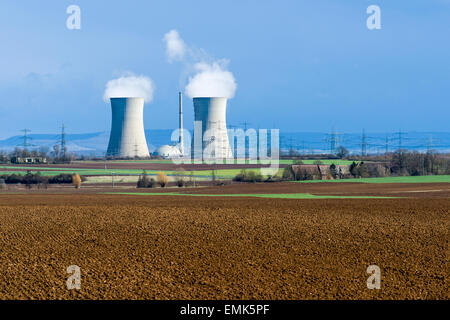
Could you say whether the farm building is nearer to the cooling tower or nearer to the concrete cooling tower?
the concrete cooling tower

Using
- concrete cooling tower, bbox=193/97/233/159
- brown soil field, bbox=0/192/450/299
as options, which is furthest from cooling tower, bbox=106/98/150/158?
brown soil field, bbox=0/192/450/299

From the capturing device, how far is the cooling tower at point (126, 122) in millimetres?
47531

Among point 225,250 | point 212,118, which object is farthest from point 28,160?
point 225,250

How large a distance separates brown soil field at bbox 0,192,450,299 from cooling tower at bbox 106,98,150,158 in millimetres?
27469

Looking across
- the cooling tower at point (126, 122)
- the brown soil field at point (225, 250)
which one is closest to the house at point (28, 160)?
the cooling tower at point (126, 122)

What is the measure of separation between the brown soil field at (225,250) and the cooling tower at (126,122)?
27.5 metres

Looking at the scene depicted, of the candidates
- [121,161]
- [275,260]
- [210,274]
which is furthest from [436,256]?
[121,161]

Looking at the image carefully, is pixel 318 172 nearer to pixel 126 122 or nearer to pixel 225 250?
pixel 126 122

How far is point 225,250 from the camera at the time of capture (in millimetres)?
11961

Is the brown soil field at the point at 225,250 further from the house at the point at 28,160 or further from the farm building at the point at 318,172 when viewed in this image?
the house at the point at 28,160

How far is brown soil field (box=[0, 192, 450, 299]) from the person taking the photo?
29.1 feet

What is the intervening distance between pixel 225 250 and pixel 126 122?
3650 centimetres

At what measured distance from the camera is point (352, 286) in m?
8.97
